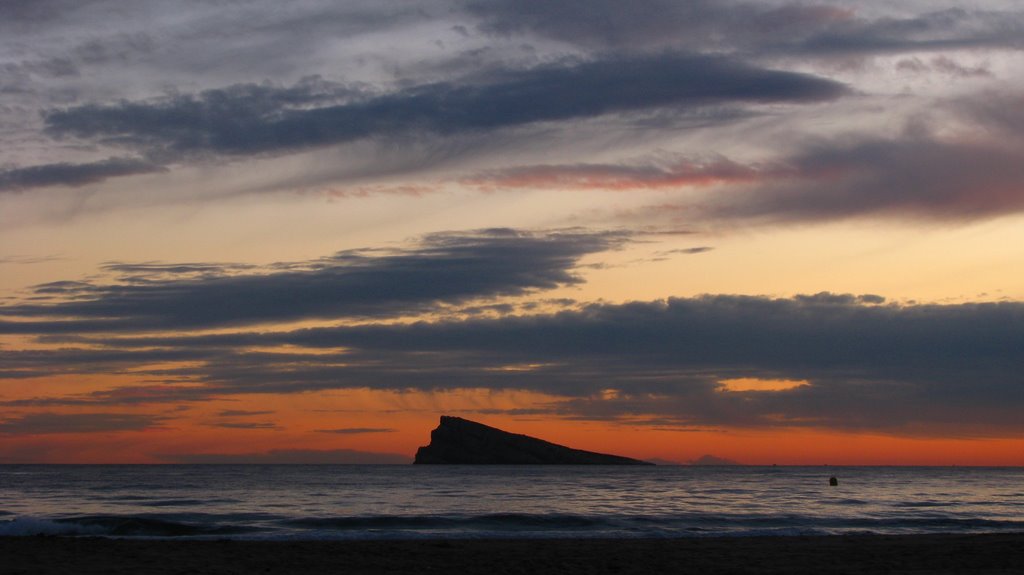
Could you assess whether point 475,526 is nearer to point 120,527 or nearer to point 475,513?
point 475,513

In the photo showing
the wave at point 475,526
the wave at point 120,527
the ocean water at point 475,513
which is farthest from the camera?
the ocean water at point 475,513

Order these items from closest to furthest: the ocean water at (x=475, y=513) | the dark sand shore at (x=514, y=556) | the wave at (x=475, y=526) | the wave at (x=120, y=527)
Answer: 1. the dark sand shore at (x=514, y=556)
2. the wave at (x=120, y=527)
3. the wave at (x=475, y=526)
4. the ocean water at (x=475, y=513)

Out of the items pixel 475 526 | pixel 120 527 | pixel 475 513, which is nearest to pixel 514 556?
pixel 475 526

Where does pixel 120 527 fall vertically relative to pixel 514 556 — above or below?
below

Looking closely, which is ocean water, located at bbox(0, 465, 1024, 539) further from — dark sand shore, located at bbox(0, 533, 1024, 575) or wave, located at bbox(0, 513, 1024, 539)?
dark sand shore, located at bbox(0, 533, 1024, 575)

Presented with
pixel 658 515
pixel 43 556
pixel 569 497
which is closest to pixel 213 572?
pixel 43 556

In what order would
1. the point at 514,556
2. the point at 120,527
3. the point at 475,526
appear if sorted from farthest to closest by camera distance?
the point at 475,526, the point at 120,527, the point at 514,556

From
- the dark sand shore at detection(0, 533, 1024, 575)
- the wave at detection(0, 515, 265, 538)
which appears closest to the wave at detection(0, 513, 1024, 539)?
the wave at detection(0, 515, 265, 538)

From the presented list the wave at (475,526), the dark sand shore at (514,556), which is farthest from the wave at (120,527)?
the dark sand shore at (514,556)

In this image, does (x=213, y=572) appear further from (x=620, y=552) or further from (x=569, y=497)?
(x=569, y=497)

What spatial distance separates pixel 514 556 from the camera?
94.5 feet

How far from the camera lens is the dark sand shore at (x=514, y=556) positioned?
83.7ft

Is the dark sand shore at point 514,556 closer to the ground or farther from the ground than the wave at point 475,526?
farther from the ground

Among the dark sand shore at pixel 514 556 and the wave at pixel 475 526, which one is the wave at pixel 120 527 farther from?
the dark sand shore at pixel 514 556
